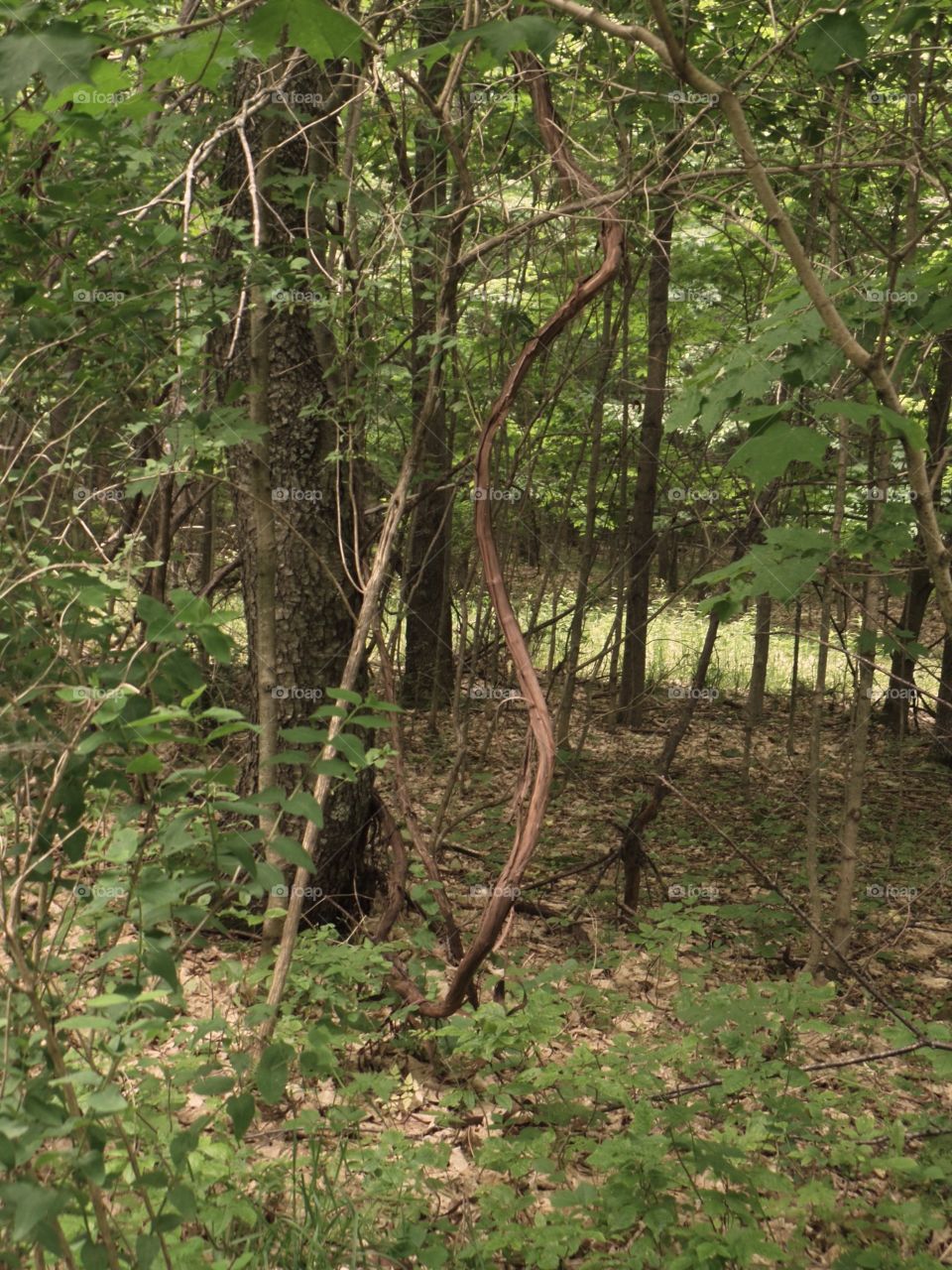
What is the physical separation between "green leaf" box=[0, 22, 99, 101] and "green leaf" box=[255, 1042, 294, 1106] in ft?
5.75

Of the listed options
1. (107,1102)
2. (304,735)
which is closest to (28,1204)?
(107,1102)

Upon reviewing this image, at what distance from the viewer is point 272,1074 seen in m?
2.11

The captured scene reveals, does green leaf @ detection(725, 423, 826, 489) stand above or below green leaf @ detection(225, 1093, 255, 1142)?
above

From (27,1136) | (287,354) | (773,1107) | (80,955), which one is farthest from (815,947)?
(27,1136)

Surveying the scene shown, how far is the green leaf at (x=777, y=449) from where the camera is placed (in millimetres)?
2359

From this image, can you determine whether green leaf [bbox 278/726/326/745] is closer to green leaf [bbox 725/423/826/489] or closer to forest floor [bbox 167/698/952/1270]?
forest floor [bbox 167/698/952/1270]

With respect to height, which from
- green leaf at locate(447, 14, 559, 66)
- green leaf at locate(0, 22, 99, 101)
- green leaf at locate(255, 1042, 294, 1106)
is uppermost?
green leaf at locate(447, 14, 559, 66)

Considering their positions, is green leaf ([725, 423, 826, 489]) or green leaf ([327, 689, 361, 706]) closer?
green leaf ([327, 689, 361, 706])

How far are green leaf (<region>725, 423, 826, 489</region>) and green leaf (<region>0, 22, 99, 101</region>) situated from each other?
62.6 inches

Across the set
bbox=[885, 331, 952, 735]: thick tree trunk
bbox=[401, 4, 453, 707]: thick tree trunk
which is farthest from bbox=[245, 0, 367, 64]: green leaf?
bbox=[885, 331, 952, 735]: thick tree trunk

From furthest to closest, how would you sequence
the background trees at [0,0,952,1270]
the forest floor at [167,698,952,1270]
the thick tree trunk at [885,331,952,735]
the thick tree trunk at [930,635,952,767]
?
1. the thick tree trunk at [930,635,952,767]
2. the thick tree trunk at [885,331,952,735]
3. the forest floor at [167,698,952,1270]
4. the background trees at [0,0,952,1270]

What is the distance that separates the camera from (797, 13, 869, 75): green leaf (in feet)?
6.57

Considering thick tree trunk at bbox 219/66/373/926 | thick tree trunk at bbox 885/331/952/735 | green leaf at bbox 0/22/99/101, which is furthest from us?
thick tree trunk at bbox 885/331/952/735

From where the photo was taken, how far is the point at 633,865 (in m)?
5.28
